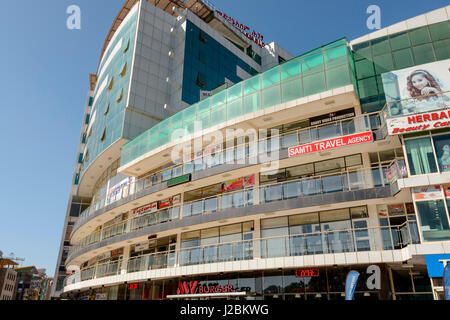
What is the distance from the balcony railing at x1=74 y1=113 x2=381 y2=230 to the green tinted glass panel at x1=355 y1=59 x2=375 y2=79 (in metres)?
3.49

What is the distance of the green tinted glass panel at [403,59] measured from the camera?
2136cm

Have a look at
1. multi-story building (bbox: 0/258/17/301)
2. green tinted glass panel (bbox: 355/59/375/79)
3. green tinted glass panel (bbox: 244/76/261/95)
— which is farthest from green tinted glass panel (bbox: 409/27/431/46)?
multi-story building (bbox: 0/258/17/301)

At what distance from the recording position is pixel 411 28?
2198 cm

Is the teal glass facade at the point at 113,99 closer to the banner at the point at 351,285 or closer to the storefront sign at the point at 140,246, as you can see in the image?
the storefront sign at the point at 140,246

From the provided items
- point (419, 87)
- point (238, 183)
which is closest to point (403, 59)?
point (419, 87)

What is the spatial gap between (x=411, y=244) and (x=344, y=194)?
4.10m

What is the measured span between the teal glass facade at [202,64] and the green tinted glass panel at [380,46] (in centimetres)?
2257

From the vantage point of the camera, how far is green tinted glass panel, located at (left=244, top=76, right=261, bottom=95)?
82.0ft

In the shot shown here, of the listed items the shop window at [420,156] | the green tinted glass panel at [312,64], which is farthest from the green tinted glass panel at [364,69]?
the shop window at [420,156]

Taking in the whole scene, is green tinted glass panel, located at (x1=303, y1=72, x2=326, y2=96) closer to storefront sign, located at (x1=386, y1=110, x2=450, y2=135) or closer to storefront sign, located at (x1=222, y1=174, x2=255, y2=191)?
storefront sign, located at (x1=386, y1=110, x2=450, y2=135)

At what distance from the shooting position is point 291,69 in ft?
76.4

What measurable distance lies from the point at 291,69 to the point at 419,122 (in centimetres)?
908
